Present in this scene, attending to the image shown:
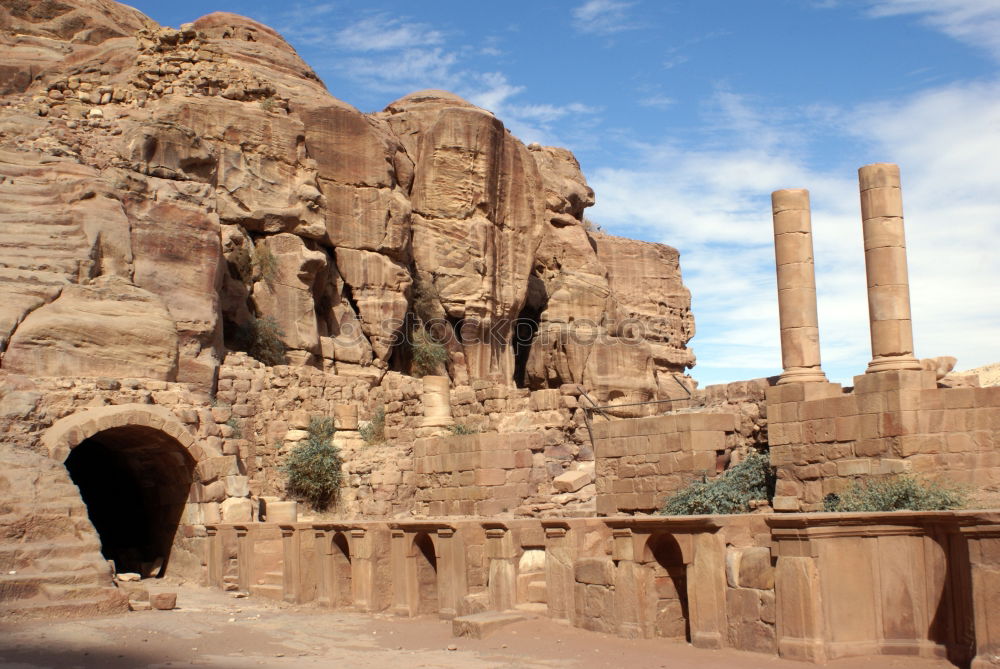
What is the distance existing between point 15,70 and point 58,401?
17.1 m

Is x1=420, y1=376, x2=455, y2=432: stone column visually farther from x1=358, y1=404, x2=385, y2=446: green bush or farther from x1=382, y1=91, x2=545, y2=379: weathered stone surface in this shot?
x1=382, y1=91, x2=545, y2=379: weathered stone surface

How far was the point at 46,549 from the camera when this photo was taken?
12258 mm

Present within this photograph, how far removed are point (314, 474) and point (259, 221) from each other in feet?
23.8

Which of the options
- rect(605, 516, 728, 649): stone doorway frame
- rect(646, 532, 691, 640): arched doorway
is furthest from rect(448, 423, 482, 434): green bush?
rect(605, 516, 728, 649): stone doorway frame

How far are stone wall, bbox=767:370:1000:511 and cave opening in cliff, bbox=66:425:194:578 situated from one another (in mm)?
8974

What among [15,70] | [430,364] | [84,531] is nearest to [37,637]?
[84,531]

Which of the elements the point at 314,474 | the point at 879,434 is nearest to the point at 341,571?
the point at 879,434

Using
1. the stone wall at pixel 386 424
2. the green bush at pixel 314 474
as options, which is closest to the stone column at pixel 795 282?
the stone wall at pixel 386 424

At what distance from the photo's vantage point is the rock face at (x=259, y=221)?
18672 mm

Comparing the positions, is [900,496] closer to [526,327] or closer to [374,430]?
[374,430]

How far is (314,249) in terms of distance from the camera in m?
27.0

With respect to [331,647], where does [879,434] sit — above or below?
above

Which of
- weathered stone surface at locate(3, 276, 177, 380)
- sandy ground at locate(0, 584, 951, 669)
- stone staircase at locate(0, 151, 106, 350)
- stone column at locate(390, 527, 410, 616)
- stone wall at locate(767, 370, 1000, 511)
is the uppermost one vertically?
stone staircase at locate(0, 151, 106, 350)

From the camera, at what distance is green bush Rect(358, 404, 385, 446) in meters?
23.8
